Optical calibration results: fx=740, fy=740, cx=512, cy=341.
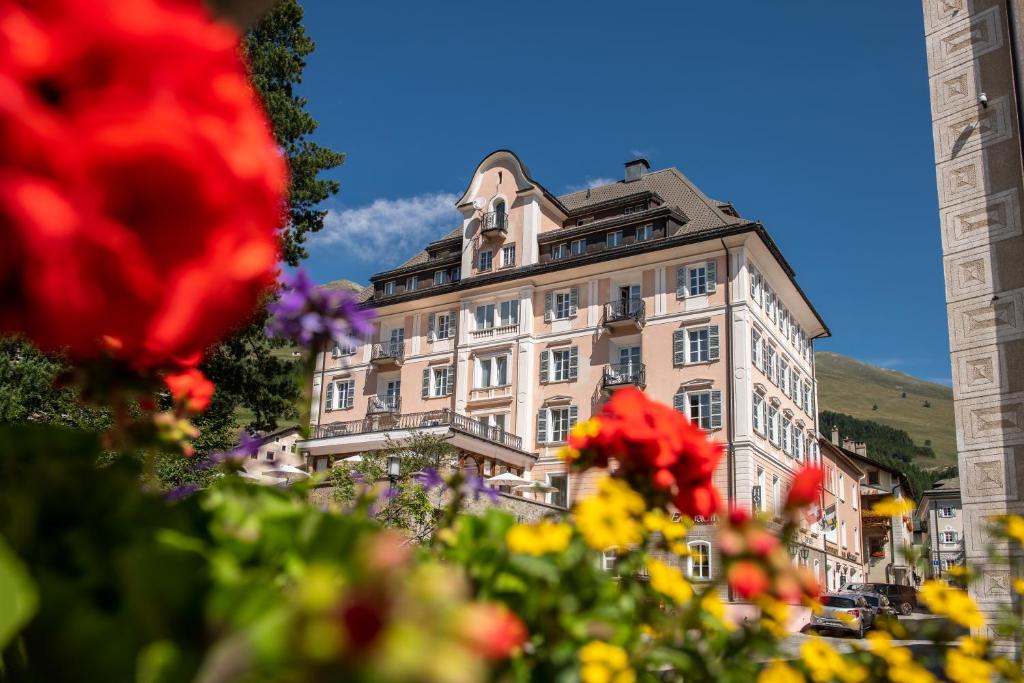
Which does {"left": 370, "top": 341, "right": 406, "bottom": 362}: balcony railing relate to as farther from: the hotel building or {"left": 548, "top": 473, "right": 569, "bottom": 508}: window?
{"left": 548, "top": 473, "right": 569, "bottom": 508}: window

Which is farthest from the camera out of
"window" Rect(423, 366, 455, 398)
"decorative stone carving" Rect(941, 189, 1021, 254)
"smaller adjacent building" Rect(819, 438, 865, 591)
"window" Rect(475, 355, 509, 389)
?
"smaller adjacent building" Rect(819, 438, 865, 591)

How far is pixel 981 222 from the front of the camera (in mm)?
8000

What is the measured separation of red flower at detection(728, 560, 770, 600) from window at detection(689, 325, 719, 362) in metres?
29.1

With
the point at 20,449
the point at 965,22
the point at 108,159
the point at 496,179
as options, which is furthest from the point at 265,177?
the point at 496,179

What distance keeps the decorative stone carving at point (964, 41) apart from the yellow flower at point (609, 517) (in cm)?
918

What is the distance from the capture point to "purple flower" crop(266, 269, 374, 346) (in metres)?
1.65

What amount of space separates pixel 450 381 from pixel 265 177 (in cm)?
→ 3489

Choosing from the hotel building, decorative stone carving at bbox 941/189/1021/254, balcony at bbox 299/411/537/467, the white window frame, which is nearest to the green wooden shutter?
the hotel building

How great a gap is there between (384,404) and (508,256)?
9.69 m

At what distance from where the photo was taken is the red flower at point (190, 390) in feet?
4.86

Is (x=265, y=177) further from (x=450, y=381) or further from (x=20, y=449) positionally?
(x=450, y=381)

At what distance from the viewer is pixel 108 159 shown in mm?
654

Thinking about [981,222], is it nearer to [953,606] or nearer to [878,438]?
[953,606]

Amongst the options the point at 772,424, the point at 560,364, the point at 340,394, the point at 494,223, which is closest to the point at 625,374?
the point at 560,364
